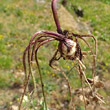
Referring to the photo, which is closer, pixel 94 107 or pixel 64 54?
pixel 64 54

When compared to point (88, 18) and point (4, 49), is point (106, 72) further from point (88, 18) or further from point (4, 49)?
point (88, 18)

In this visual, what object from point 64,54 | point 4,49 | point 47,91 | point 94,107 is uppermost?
point 64,54

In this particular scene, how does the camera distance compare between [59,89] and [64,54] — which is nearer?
[64,54]

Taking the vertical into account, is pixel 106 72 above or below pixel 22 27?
below

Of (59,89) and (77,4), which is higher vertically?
(77,4)

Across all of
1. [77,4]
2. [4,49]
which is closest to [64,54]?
[4,49]

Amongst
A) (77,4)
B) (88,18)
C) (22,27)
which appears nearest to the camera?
(22,27)

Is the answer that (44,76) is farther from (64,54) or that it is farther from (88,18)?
(88,18)

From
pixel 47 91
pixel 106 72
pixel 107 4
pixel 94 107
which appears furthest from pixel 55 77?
pixel 107 4

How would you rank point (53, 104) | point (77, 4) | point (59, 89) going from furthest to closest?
point (77, 4), point (59, 89), point (53, 104)
